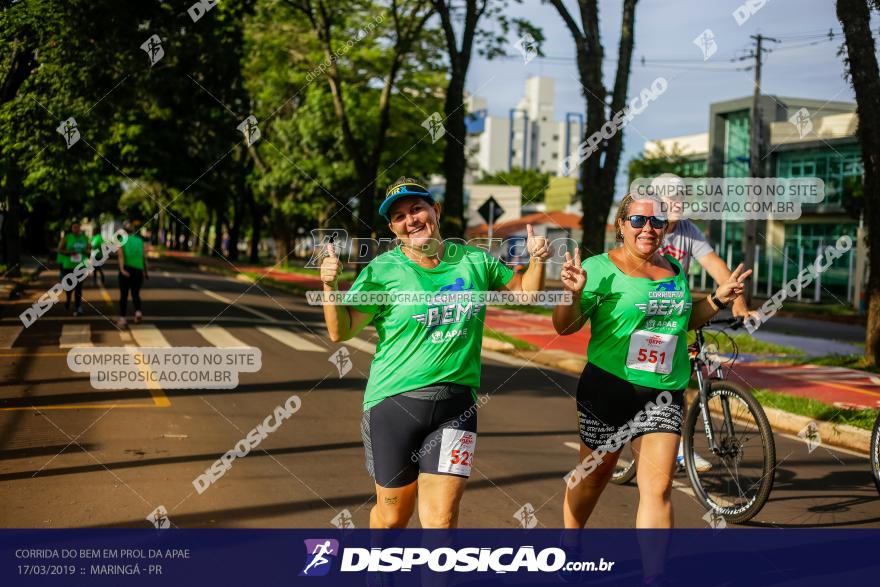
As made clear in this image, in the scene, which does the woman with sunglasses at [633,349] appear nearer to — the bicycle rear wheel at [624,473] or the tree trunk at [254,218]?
the bicycle rear wheel at [624,473]

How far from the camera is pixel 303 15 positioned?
106 feet

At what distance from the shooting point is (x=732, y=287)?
4.45m

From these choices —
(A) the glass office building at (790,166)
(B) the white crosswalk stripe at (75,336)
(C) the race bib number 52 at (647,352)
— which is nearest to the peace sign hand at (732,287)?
(C) the race bib number 52 at (647,352)

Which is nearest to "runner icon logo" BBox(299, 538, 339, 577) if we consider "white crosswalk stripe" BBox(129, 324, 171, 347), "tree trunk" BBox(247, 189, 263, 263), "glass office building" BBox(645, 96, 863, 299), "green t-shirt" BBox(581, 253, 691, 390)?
"green t-shirt" BBox(581, 253, 691, 390)

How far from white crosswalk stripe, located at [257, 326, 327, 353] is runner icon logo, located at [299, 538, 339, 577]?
1000cm

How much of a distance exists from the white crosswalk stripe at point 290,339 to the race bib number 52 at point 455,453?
1082 cm

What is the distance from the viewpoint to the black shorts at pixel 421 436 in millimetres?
3689

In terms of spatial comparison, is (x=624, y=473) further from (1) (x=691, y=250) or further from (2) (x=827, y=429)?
(2) (x=827, y=429)

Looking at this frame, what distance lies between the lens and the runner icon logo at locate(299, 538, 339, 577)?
166 inches

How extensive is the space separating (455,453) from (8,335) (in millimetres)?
12812

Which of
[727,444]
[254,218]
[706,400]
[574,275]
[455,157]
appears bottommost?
[727,444]

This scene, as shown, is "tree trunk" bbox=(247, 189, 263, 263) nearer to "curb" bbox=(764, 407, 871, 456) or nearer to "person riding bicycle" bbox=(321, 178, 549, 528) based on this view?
"curb" bbox=(764, 407, 871, 456)

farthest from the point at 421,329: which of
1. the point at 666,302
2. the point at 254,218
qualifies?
the point at 254,218

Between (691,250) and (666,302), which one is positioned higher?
(691,250)
